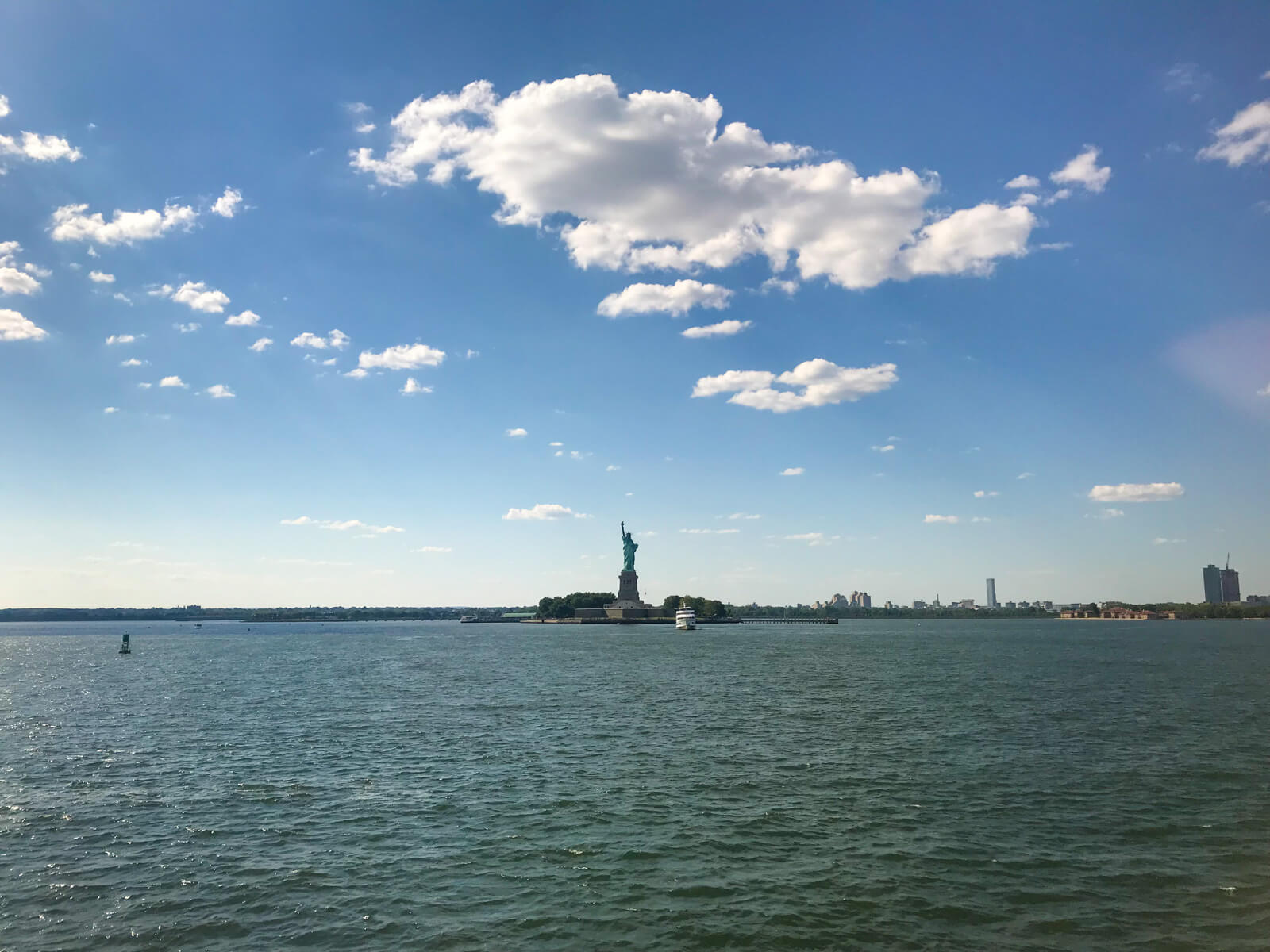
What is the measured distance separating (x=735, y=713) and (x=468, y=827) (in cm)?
2614

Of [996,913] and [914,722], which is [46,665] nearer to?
[914,722]

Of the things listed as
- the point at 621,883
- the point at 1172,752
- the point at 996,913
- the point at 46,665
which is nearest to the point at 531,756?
the point at 621,883

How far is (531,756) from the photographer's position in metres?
34.5

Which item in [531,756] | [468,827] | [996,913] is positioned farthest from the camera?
[531,756]

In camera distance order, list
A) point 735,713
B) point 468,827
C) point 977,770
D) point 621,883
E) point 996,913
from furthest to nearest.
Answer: point 735,713 < point 977,770 < point 468,827 < point 621,883 < point 996,913

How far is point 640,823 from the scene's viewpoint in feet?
79.3

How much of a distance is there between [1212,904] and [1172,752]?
2006 centimetres

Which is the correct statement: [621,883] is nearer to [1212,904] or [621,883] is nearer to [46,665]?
[1212,904]

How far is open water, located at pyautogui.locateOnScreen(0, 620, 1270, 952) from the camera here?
17125 millimetres

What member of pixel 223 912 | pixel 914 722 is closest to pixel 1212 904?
pixel 223 912

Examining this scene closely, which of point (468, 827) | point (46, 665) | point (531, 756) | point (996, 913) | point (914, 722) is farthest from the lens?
point (46, 665)

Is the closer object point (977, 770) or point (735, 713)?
point (977, 770)

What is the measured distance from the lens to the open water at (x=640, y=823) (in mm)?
17125

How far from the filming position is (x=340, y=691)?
62.3 meters
